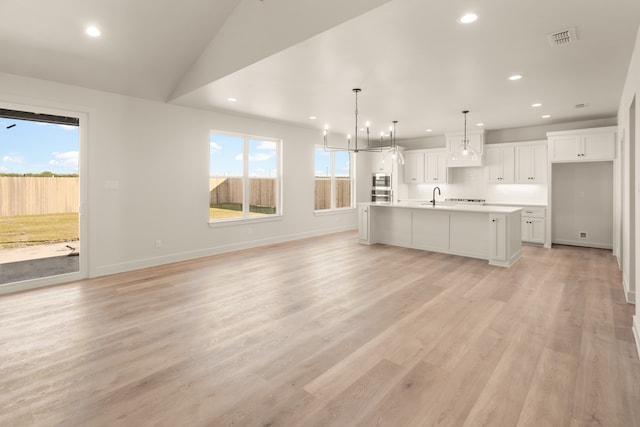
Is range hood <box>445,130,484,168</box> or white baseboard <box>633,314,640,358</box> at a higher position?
range hood <box>445,130,484,168</box>

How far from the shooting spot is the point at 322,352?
2.68m

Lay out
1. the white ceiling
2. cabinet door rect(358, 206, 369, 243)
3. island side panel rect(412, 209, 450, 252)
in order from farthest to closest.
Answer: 1. cabinet door rect(358, 206, 369, 243)
2. island side panel rect(412, 209, 450, 252)
3. the white ceiling

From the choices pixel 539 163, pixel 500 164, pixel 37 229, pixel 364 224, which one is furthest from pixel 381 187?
pixel 37 229

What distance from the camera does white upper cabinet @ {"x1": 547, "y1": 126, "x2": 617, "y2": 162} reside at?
249 inches

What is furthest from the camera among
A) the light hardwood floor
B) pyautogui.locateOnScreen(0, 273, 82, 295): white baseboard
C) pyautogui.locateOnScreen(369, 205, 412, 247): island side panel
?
pyautogui.locateOnScreen(369, 205, 412, 247): island side panel

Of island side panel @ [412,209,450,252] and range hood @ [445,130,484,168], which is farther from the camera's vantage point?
range hood @ [445,130,484,168]

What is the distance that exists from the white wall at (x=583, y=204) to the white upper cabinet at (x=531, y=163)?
0.91 feet

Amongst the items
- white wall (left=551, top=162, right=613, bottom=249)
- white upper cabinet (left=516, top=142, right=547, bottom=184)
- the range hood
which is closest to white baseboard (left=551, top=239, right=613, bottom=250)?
white wall (left=551, top=162, right=613, bottom=249)

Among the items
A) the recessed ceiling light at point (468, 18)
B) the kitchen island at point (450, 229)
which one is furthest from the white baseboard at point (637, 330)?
the recessed ceiling light at point (468, 18)

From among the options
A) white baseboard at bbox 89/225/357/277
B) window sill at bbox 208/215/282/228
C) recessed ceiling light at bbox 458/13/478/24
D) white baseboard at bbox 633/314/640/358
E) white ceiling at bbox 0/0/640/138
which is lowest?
white baseboard at bbox 633/314/640/358

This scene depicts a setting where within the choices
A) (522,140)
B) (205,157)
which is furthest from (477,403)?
(522,140)

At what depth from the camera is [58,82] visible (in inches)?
179

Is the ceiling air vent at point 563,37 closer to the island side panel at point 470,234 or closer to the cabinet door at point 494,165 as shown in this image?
the island side panel at point 470,234

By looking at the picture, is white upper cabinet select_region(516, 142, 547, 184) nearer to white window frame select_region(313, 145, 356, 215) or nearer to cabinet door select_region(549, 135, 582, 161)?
cabinet door select_region(549, 135, 582, 161)
